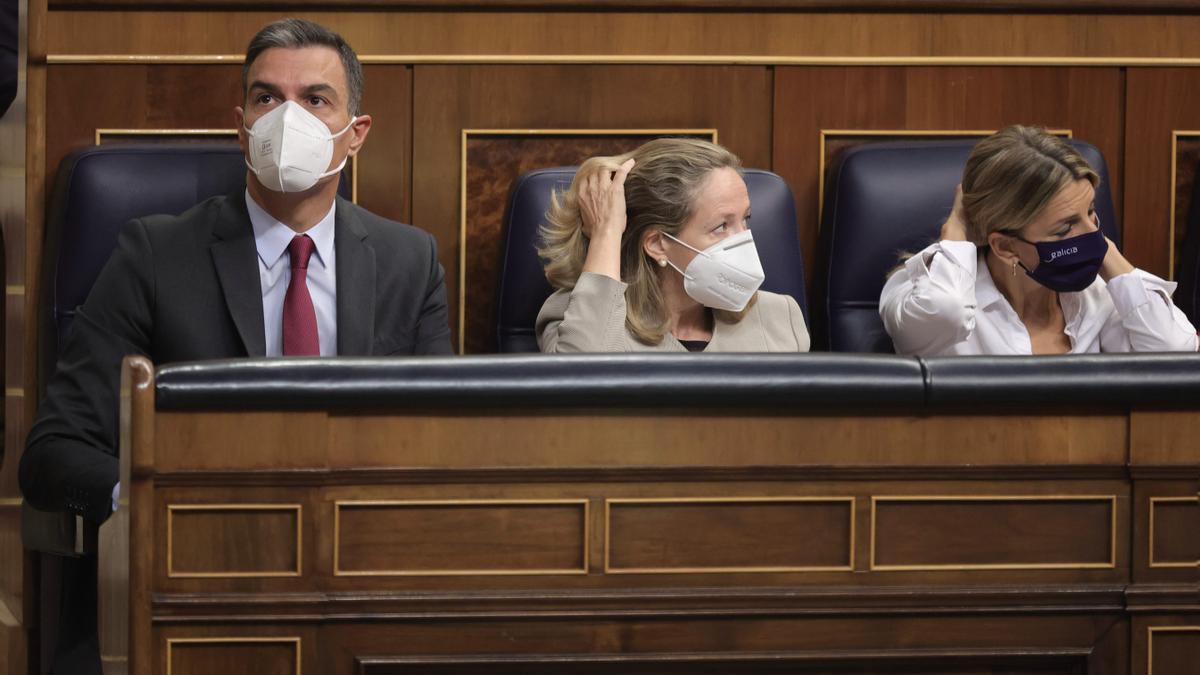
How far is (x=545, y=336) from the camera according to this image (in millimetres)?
2006

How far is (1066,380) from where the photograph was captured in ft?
4.16

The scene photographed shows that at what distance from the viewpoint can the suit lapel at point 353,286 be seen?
1.81 metres

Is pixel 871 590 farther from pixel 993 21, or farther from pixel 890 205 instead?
pixel 993 21

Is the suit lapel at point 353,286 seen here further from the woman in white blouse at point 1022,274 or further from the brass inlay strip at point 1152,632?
the brass inlay strip at point 1152,632

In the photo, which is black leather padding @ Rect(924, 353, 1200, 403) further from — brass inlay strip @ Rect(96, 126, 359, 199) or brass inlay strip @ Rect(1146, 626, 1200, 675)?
brass inlay strip @ Rect(96, 126, 359, 199)

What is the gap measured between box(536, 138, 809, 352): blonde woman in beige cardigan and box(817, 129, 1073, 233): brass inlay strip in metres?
0.29

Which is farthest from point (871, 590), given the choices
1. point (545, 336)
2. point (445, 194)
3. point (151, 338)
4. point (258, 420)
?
point (445, 194)

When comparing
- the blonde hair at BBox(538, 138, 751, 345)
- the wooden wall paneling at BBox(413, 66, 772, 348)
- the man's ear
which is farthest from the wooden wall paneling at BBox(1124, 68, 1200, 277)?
the man's ear

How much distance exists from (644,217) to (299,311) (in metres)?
0.55

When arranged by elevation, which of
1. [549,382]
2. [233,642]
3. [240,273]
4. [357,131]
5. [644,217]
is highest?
[357,131]

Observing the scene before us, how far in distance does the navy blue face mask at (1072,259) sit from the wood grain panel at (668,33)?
439 millimetres

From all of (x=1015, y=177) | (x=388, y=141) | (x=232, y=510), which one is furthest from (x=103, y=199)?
(x=1015, y=177)

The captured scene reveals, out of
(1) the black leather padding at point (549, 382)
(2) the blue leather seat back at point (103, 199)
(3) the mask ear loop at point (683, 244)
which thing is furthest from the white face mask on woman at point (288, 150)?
(1) the black leather padding at point (549, 382)

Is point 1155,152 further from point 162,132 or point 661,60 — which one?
point 162,132
